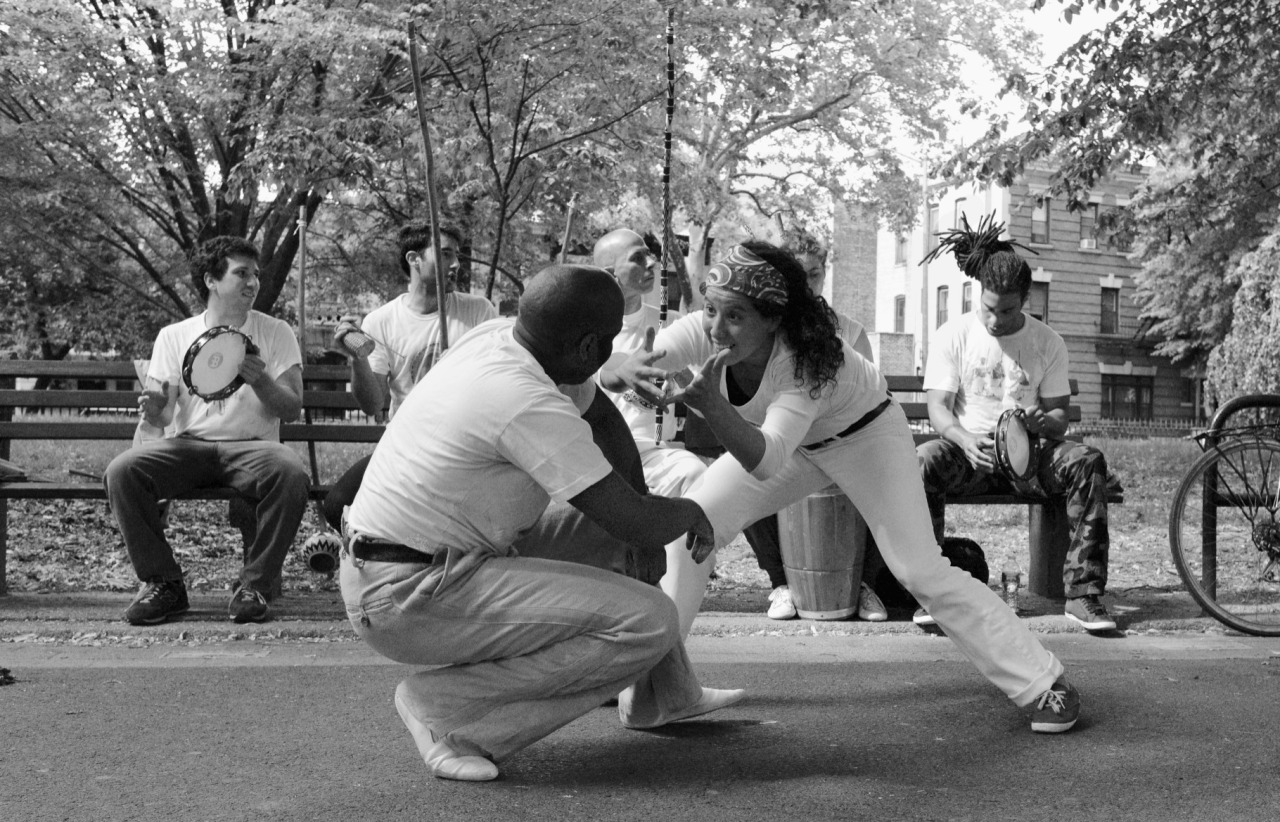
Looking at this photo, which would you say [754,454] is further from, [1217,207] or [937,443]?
[1217,207]

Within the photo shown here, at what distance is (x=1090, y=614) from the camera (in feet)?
20.8

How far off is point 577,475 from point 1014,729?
1899 mm

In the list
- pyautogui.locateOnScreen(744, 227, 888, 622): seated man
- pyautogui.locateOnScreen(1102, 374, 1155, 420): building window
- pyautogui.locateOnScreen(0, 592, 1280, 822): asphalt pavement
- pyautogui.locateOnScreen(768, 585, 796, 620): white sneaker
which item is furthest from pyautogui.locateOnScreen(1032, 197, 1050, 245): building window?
pyautogui.locateOnScreen(0, 592, 1280, 822): asphalt pavement

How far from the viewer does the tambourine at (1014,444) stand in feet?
21.1

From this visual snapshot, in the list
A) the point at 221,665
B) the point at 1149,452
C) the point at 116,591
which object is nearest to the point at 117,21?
the point at 116,591

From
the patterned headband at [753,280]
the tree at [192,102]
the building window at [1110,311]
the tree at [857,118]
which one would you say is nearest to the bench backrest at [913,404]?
the patterned headband at [753,280]

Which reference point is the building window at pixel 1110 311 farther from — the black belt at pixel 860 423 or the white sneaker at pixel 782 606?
the black belt at pixel 860 423

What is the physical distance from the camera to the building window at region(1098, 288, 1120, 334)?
48.3 meters

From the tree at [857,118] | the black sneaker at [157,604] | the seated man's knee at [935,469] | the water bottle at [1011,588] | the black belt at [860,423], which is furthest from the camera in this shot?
the tree at [857,118]

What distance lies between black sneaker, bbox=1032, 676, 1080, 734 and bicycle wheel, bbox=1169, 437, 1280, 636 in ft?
7.53

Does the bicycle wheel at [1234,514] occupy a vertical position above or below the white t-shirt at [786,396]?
below

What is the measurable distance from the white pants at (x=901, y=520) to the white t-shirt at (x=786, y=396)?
0.09 m

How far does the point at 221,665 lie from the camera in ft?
17.9

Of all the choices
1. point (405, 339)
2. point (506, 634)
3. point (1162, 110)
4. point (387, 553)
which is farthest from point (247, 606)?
point (1162, 110)
